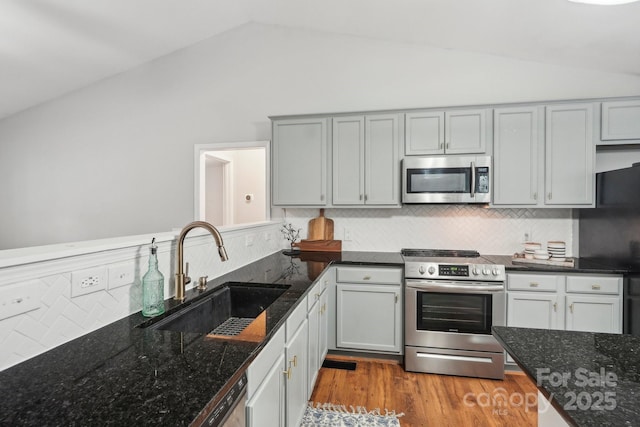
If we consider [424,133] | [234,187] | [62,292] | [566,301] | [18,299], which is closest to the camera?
[18,299]

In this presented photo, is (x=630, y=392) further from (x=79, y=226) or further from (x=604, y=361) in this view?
(x=79, y=226)

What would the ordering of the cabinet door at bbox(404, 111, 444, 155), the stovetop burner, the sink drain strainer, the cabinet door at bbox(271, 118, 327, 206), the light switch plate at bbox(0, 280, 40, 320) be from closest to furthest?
the light switch plate at bbox(0, 280, 40, 320) < the sink drain strainer < the cabinet door at bbox(404, 111, 444, 155) < the stovetop burner < the cabinet door at bbox(271, 118, 327, 206)

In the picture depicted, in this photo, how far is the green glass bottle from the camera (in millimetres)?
1339

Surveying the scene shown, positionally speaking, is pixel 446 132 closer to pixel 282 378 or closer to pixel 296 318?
pixel 296 318

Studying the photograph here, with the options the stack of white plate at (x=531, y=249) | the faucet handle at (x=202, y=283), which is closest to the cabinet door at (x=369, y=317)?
the stack of white plate at (x=531, y=249)

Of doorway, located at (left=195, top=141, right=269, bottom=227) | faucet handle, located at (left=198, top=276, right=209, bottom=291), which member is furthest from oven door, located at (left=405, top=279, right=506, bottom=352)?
doorway, located at (left=195, top=141, right=269, bottom=227)

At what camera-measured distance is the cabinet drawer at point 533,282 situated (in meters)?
2.53

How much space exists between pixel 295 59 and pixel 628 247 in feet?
11.3

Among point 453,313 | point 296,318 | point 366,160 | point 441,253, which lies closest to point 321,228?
point 366,160

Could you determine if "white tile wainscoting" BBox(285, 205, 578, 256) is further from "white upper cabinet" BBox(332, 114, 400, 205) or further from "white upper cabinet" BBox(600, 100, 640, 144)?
"white upper cabinet" BBox(600, 100, 640, 144)

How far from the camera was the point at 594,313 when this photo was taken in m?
2.48


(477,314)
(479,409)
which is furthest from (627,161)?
(479,409)

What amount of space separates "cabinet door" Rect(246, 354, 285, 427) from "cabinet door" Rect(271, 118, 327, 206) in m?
1.84

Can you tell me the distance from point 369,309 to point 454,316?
70 cm
